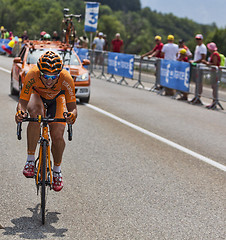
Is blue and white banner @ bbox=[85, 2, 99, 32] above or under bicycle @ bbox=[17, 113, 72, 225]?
above

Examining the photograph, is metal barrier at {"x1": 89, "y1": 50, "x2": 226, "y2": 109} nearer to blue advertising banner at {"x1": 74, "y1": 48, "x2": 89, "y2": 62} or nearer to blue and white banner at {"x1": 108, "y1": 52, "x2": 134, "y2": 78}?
blue and white banner at {"x1": 108, "y1": 52, "x2": 134, "y2": 78}

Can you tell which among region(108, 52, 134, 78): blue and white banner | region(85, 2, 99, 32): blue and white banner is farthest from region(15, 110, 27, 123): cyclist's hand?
region(85, 2, 99, 32): blue and white banner

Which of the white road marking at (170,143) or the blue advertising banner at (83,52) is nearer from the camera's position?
the white road marking at (170,143)

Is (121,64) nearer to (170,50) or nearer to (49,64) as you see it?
(170,50)

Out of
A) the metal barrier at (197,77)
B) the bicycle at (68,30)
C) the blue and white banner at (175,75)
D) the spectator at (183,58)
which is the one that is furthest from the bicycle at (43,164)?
the bicycle at (68,30)

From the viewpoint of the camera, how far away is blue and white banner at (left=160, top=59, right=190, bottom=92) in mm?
17047

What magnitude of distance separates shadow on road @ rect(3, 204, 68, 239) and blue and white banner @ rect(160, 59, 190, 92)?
40.0 ft

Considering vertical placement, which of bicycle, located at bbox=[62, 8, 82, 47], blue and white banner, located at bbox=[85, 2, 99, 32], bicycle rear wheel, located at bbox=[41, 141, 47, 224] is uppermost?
blue and white banner, located at bbox=[85, 2, 99, 32]

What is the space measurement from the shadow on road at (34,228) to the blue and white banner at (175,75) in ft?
40.0

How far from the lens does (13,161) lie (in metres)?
7.75

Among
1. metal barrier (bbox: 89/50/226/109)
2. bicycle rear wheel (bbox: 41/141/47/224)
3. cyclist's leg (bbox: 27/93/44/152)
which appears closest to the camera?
bicycle rear wheel (bbox: 41/141/47/224)

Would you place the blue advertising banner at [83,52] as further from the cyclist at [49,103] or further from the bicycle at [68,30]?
the cyclist at [49,103]

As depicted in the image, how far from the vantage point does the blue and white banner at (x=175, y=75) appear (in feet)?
55.9

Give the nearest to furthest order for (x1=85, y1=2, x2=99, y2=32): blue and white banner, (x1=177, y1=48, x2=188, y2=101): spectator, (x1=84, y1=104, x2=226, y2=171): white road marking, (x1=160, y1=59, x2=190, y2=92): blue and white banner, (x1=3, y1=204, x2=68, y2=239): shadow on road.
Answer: (x1=3, y1=204, x2=68, y2=239): shadow on road
(x1=84, y1=104, x2=226, y2=171): white road marking
(x1=160, y1=59, x2=190, y2=92): blue and white banner
(x1=177, y1=48, x2=188, y2=101): spectator
(x1=85, y1=2, x2=99, y2=32): blue and white banner
